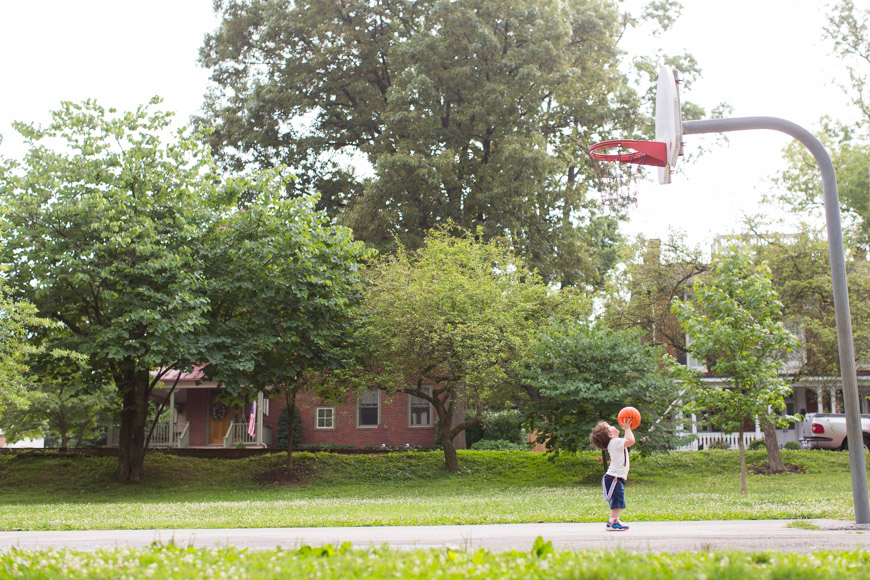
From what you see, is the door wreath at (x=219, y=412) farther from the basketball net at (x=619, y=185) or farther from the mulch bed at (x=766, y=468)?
the basketball net at (x=619, y=185)

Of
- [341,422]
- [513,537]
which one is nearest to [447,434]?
[341,422]

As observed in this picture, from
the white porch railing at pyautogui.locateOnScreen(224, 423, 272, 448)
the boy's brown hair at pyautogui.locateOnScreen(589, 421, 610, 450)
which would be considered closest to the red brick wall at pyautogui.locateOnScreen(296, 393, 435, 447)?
the white porch railing at pyautogui.locateOnScreen(224, 423, 272, 448)

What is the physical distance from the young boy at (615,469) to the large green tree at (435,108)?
19453 millimetres

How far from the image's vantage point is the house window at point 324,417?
114 ft

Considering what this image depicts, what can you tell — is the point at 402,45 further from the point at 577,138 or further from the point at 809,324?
the point at 809,324

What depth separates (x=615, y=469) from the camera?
9891mm

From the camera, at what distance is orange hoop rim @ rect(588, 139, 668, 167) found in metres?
9.88

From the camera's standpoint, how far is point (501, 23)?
98.7 feet

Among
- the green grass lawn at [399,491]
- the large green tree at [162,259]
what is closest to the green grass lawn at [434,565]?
the green grass lawn at [399,491]

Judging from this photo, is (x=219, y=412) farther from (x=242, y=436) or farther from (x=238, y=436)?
(x=242, y=436)

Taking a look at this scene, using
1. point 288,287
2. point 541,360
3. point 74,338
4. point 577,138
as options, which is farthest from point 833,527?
point 577,138

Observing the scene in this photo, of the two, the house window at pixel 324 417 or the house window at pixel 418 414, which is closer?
the house window at pixel 418 414

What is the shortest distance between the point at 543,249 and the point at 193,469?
15671 millimetres

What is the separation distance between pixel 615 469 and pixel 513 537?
1.69 metres
